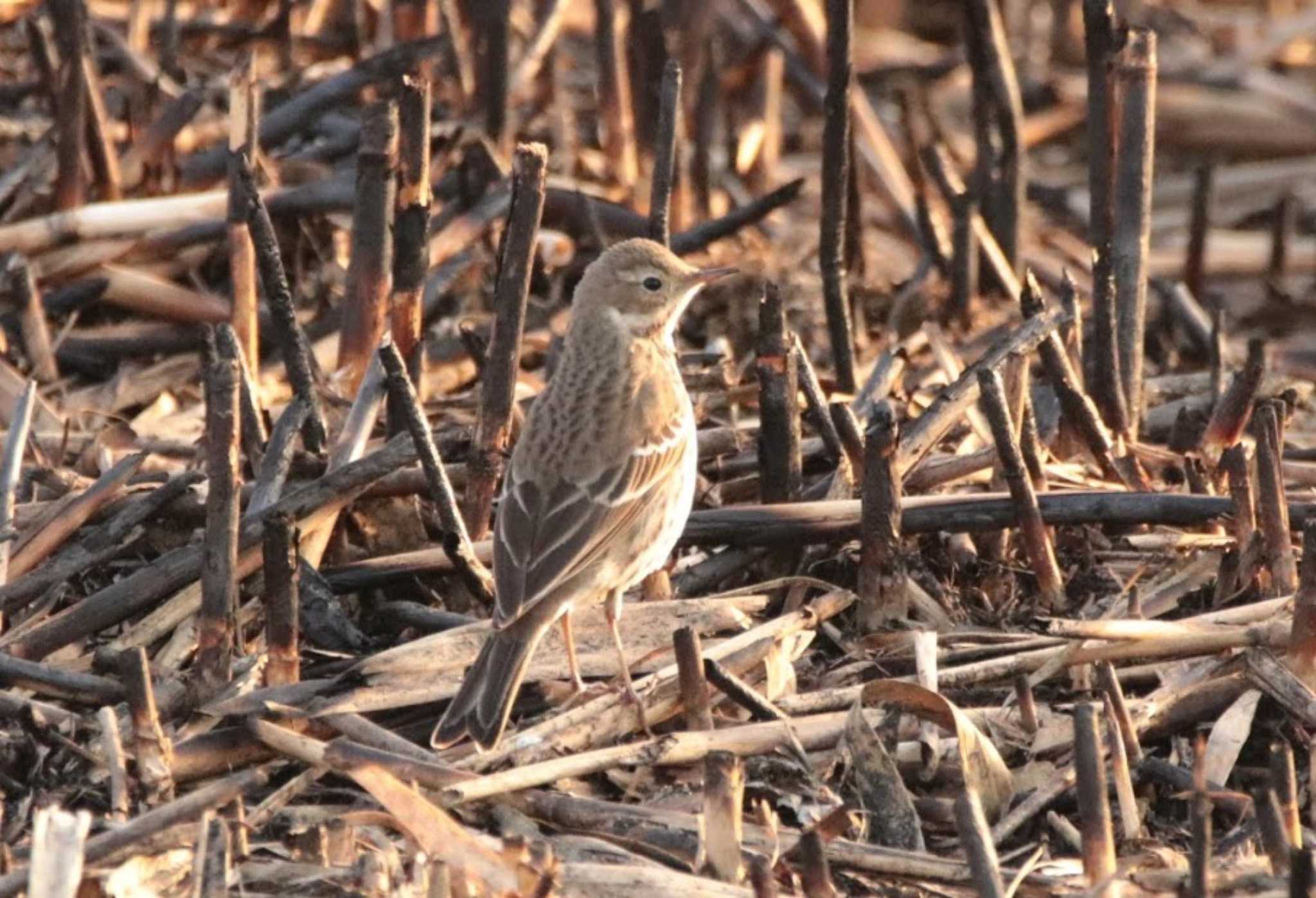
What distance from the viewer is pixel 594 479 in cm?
616

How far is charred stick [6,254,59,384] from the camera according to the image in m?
7.50

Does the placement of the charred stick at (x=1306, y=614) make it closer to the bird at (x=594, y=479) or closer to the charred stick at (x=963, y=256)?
the bird at (x=594, y=479)

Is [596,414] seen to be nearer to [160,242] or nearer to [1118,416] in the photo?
[1118,416]

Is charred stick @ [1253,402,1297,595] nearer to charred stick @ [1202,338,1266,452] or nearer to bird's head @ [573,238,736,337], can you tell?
charred stick @ [1202,338,1266,452]

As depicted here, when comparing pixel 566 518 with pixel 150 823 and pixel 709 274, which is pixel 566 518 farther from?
pixel 150 823

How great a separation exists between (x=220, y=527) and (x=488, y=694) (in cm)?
76

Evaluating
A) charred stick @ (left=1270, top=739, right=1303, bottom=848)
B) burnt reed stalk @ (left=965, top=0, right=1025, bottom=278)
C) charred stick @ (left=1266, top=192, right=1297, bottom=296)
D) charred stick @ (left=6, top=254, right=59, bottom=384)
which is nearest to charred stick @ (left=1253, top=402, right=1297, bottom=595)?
charred stick @ (left=1270, top=739, right=1303, bottom=848)

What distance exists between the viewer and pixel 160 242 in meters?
8.03

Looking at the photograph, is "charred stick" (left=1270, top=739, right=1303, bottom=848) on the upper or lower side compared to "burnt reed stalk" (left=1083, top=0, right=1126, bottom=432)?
lower

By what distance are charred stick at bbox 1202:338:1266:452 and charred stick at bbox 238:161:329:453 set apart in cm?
268

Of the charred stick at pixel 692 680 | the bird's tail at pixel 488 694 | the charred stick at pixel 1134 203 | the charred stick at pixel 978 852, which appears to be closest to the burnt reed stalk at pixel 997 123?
the charred stick at pixel 1134 203

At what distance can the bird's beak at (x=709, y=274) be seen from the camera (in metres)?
6.68

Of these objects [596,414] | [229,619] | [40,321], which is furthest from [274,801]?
[40,321]

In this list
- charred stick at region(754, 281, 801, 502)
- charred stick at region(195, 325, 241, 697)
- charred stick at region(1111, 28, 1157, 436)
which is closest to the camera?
charred stick at region(195, 325, 241, 697)
